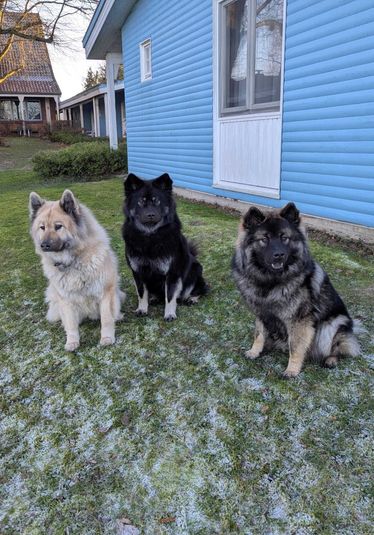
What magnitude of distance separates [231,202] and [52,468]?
662cm

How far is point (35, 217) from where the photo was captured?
315 centimetres

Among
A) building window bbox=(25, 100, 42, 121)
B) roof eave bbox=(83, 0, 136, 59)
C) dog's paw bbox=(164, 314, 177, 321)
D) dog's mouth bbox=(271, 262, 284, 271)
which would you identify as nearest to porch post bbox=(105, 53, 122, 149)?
roof eave bbox=(83, 0, 136, 59)

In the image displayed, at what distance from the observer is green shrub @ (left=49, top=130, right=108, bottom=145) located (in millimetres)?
26500

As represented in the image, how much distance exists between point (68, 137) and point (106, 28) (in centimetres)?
1526

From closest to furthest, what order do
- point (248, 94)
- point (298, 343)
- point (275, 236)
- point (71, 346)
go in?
point (275, 236) → point (298, 343) → point (71, 346) → point (248, 94)

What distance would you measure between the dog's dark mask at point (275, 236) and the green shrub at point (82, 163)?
43.1 feet

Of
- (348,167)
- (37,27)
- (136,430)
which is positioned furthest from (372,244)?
(37,27)

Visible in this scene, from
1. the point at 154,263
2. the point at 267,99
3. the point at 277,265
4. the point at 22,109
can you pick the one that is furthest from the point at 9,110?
the point at 277,265

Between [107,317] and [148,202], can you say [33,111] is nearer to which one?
[148,202]

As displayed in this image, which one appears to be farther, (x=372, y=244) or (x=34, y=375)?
(x=372, y=244)

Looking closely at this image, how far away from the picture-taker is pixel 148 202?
3457mm

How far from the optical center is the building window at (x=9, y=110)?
116 feet

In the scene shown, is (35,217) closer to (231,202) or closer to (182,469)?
(182,469)

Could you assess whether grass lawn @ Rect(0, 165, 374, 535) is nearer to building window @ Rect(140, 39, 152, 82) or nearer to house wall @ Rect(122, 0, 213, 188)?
house wall @ Rect(122, 0, 213, 188)
